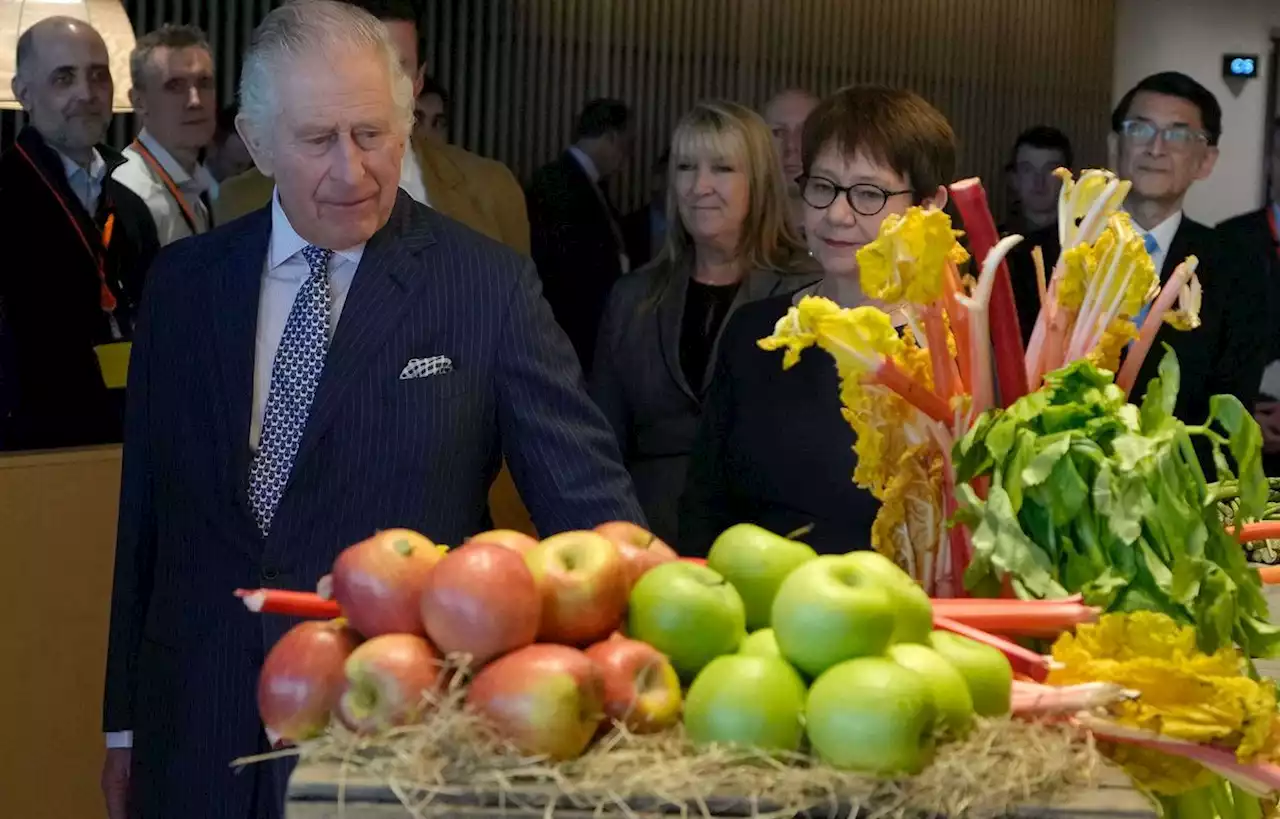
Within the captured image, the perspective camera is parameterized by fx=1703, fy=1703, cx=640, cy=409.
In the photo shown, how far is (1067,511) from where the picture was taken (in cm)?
171

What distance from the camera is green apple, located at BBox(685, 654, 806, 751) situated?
1.33 m

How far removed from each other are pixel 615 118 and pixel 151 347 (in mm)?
4728

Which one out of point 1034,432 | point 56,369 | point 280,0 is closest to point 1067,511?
point 1034,432

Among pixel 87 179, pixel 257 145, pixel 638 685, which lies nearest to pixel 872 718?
pixel 638 685

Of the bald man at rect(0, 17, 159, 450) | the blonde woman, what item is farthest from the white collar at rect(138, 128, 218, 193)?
the blonde woman

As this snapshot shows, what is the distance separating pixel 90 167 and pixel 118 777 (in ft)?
7.39

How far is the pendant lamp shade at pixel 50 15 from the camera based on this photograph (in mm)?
4348

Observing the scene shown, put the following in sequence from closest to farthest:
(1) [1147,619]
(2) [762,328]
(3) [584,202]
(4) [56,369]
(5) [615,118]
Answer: (1) [1147,619] < (2) [762,328] < (4) [56,369] < (3) [584,202] < (5) [615,118]

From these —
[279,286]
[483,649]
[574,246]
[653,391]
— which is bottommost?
[653,391]

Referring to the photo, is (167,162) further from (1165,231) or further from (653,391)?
(1165,231)

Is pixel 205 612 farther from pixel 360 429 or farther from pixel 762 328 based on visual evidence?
pixel 762 328

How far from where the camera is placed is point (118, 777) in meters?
2.45

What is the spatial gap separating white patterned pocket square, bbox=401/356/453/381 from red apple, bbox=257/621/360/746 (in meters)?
0.83

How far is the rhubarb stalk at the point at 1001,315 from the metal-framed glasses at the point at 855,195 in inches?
29.7
